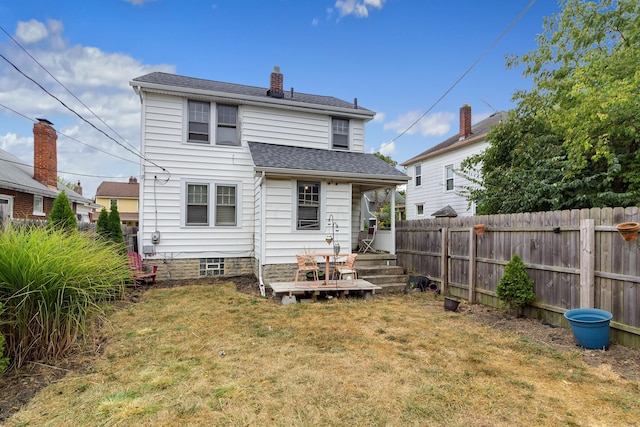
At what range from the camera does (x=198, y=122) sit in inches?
367

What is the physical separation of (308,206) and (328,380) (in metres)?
5.61

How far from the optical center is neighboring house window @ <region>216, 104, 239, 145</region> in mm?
9523

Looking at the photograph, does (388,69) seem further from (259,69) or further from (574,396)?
(574,396)

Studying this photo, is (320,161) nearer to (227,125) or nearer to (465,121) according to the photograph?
(227,125)

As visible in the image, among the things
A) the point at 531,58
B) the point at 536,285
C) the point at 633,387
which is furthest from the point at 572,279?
the point at 531,58

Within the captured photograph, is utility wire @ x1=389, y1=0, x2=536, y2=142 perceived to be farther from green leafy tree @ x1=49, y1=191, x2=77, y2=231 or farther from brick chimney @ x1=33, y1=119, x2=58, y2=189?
brick chimney @ x1=33, y1=119, x2=58, y2=189

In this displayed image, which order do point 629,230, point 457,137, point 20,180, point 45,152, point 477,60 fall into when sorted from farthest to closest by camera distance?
point 457,137, point 45,152, point 20,180, point 477,60, point 629,230

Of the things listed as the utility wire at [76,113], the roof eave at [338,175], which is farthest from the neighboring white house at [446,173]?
the utility wire at [76,113]

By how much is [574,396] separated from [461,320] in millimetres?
2634

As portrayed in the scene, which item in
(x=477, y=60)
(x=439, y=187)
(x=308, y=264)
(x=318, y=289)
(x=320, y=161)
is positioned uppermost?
(x=477, y=60)

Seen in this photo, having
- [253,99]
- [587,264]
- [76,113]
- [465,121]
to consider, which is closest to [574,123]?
[587,264]

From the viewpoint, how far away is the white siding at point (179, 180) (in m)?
8.87

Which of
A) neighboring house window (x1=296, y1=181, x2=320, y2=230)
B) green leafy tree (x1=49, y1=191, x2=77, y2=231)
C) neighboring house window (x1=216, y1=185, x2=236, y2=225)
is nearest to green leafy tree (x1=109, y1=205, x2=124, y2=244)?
green leafy tree (x1=49, y1=191, x2=77, y2=231)

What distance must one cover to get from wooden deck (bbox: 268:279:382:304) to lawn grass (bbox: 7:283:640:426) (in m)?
1.38
